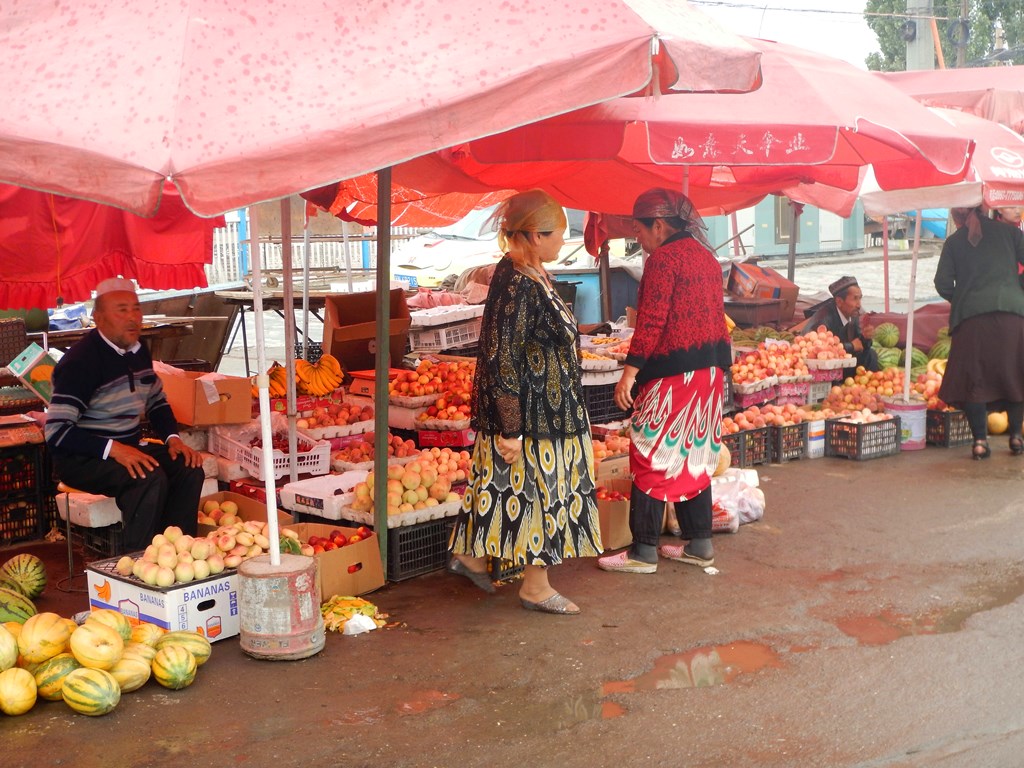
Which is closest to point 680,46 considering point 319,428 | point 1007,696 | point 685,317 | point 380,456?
point 685,317

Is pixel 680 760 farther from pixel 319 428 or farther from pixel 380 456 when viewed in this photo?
pixel 319 428

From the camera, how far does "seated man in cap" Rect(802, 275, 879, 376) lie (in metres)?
10.5

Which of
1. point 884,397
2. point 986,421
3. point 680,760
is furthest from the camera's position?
point 884,397

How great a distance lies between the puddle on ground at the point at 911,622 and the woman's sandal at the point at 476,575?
5.75 feet

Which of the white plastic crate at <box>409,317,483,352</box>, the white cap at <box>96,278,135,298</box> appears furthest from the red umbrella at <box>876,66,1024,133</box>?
the white cap at <box>96,278,135,298</box>

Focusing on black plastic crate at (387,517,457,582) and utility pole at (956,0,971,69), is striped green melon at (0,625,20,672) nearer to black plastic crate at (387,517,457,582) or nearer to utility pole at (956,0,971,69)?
black plastic crate at (387,517,457,582)

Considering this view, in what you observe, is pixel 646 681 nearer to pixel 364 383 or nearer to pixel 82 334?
pixel 364 383

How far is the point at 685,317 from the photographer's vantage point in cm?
573

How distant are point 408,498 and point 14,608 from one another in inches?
77.4

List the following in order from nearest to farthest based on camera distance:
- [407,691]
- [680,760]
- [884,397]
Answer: [680,760] → [407,691] → [884,397]

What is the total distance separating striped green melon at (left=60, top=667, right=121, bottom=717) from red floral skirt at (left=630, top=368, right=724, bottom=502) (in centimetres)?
287

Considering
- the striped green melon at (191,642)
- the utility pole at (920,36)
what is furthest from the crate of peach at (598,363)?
the utility pole at (920,36)

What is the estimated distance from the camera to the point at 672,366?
18.9 feet

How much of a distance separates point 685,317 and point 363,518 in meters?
2.01
